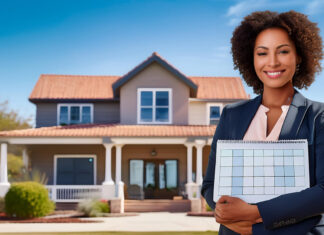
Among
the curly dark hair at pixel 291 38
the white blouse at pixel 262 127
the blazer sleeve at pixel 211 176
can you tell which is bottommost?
the blazer sleeve at pixel 211 176

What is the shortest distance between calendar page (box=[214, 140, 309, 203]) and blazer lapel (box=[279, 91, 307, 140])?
0.25 feet

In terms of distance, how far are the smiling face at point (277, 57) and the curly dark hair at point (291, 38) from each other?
0.04 m

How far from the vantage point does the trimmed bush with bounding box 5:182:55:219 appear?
16.4m

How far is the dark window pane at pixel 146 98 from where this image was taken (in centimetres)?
2225

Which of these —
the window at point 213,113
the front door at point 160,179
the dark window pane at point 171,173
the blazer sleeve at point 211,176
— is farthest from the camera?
the window at point 213,113

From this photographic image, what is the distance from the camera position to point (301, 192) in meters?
2.02

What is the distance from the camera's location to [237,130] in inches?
91.3

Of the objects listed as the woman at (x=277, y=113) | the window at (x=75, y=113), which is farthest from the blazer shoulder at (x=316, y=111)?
the window at (x=75, y=113)

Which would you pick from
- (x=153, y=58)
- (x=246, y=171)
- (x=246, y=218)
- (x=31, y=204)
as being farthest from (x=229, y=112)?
(x=153, y=58)

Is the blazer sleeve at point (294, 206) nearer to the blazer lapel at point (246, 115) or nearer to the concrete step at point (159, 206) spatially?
the blazer lapel at point (246, 115)

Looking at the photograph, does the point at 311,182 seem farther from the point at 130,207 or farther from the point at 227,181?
the point at 130,207

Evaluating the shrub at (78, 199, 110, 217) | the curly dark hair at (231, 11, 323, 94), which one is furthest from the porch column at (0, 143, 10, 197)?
the curly dark hair at (231, 11, 323, 94)

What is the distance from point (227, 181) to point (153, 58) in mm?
20152

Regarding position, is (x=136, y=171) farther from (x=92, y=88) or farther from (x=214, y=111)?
(x=92, y=88)
